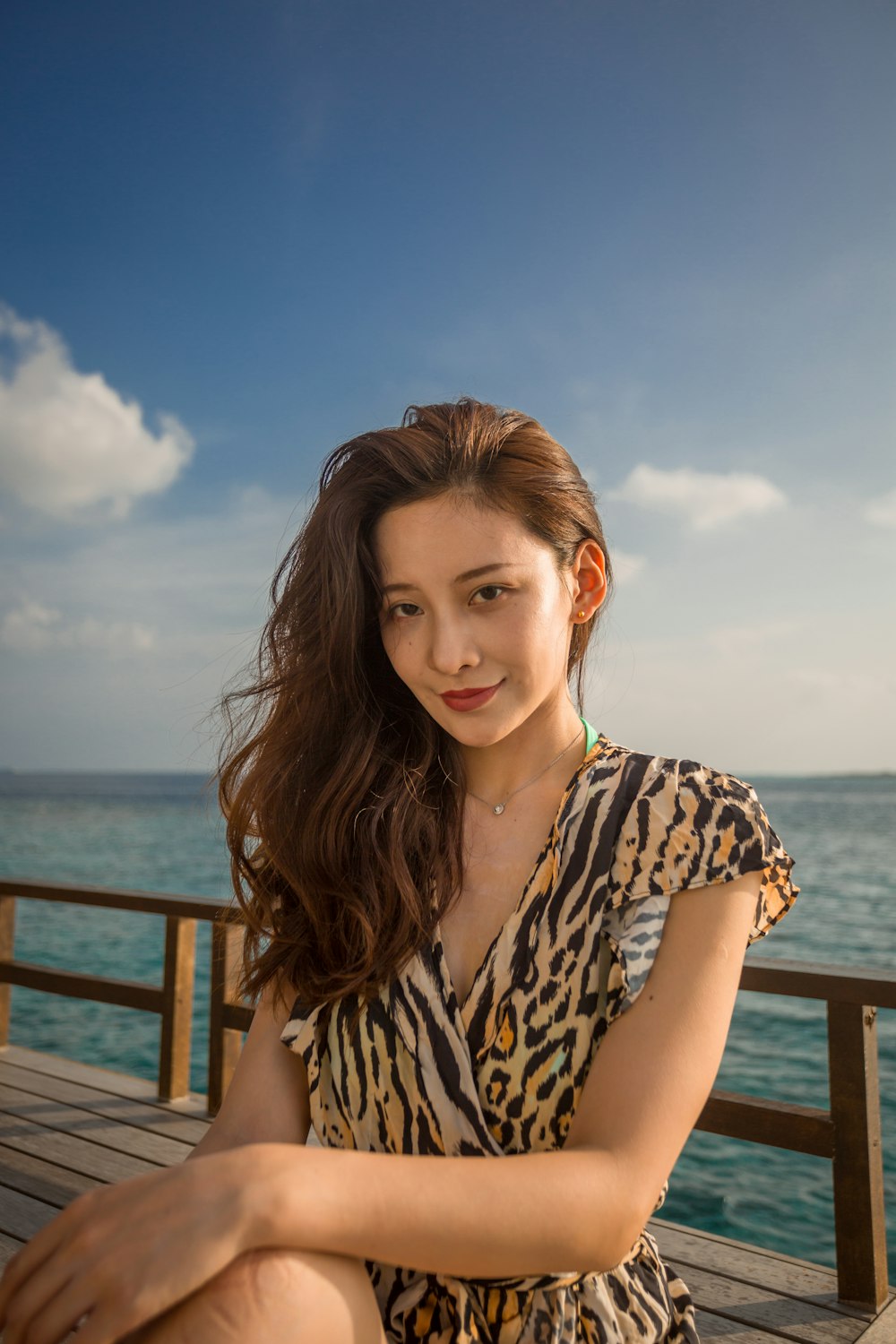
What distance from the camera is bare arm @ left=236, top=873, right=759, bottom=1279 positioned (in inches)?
32.1

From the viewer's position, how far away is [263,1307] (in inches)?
31.0

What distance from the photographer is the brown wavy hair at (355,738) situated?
1.27 meters

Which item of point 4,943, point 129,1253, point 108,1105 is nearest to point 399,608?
point 129,1253

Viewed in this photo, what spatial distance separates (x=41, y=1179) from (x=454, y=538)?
96.8 inches

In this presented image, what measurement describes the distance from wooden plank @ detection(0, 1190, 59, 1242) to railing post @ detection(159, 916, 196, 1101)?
787 millimetres

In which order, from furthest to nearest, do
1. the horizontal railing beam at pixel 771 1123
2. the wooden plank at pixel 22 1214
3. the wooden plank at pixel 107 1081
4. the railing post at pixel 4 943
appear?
the railing post at pixel 4 943, the wooden plank at pixel 107 1081, the wooden plank at pixel 22 1214, the horizontal railing beam at pixel 771 1123

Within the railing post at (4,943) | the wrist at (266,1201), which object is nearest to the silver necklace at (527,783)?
the wrist at (266,1201)

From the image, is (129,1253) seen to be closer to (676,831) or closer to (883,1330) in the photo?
(676,831)

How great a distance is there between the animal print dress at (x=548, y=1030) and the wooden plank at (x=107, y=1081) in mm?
2348

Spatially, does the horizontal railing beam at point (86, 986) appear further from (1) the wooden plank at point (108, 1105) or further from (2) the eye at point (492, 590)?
(2) the eye at point (492, 590)

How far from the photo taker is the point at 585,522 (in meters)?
1.36

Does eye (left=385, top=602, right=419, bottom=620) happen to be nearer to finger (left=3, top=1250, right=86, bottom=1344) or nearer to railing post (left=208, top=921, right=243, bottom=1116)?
finger (left=3, top=1250, right=86, bottom=1344)

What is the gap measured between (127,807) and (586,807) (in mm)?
55720

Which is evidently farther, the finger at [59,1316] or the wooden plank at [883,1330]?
the wooden plank at [883,1330]
